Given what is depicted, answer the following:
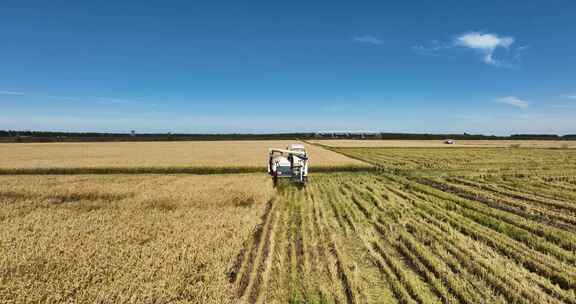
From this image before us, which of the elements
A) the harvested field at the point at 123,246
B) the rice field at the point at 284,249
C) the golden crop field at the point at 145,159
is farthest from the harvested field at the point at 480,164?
the harvested field at the point at 123,246

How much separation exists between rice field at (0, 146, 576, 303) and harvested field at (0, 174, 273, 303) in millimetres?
30

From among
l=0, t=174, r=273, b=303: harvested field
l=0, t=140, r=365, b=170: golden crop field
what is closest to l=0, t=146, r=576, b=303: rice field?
l=0, t=174, r=273, b=303: harvested field

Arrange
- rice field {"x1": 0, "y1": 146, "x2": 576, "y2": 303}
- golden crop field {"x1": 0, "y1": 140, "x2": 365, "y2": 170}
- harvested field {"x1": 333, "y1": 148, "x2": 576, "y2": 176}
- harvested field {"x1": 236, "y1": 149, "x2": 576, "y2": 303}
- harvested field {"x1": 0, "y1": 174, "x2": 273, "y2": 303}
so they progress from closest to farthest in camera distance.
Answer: harvested field {"x1": 0, "y1": 174, "x2": 273, "y2": 303}
rice field {"x1": 0, "y1": 146, "x2": 576, "y2": 303}
harvested field {"x1": 236, "y1": 149, "x2": 576, "y2": 303}
harvested field {"x1": 333, "y1": 148, "x2": 576, "y2": 176}
golden crop field {"x1": 0, "y1": 140, "x2": 365, "y2": 170}

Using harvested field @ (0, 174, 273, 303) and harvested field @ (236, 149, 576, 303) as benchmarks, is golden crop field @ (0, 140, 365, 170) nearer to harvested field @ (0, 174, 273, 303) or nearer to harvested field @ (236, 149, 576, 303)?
harvested field @ (0, 174, 273, 303)

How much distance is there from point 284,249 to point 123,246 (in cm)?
367

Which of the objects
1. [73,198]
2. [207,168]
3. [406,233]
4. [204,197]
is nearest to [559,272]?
[406,233]

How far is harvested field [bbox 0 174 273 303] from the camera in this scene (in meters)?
4.33

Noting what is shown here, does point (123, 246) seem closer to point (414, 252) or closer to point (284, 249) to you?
point (284, 249)

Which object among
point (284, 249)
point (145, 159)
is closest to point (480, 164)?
point (284, 249)

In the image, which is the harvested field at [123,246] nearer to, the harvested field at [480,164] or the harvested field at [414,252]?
the harvested field at [414,252]

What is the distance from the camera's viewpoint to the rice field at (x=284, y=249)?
179 inches

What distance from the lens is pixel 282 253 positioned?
20.3ft

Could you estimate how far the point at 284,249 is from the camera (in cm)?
646

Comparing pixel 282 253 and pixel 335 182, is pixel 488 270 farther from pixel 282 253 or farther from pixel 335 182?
pixel 335 182
